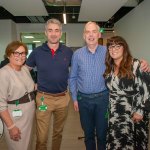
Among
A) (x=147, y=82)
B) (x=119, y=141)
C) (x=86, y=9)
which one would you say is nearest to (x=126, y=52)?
(x=147, y=82)

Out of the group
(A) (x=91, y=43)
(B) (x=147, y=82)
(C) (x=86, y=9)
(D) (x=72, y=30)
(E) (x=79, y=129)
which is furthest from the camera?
(D) (x=72, y=30)

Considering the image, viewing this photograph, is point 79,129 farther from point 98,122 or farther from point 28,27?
point 28,27

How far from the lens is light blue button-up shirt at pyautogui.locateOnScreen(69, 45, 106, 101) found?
8.45 feet

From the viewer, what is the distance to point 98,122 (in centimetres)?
264

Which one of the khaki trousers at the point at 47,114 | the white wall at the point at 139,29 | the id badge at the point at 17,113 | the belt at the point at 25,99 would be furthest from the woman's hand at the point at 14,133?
the white wall at the point at 139,29

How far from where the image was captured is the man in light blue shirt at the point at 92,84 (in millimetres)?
2574

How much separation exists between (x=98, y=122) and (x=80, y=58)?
30.1 inches

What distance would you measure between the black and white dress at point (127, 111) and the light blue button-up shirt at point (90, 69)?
0.14 meters

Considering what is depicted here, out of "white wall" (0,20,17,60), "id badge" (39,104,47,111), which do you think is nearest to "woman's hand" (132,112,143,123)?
"id badge" (39,104,47,111)

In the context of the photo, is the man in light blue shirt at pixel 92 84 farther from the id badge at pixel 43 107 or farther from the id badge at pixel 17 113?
the id badge at pixel 17 113

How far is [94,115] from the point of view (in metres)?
2.68

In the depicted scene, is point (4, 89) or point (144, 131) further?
point (144, 131)

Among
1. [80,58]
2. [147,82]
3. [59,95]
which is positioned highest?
[80,58]

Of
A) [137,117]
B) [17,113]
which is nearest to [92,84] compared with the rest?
[137,117]
